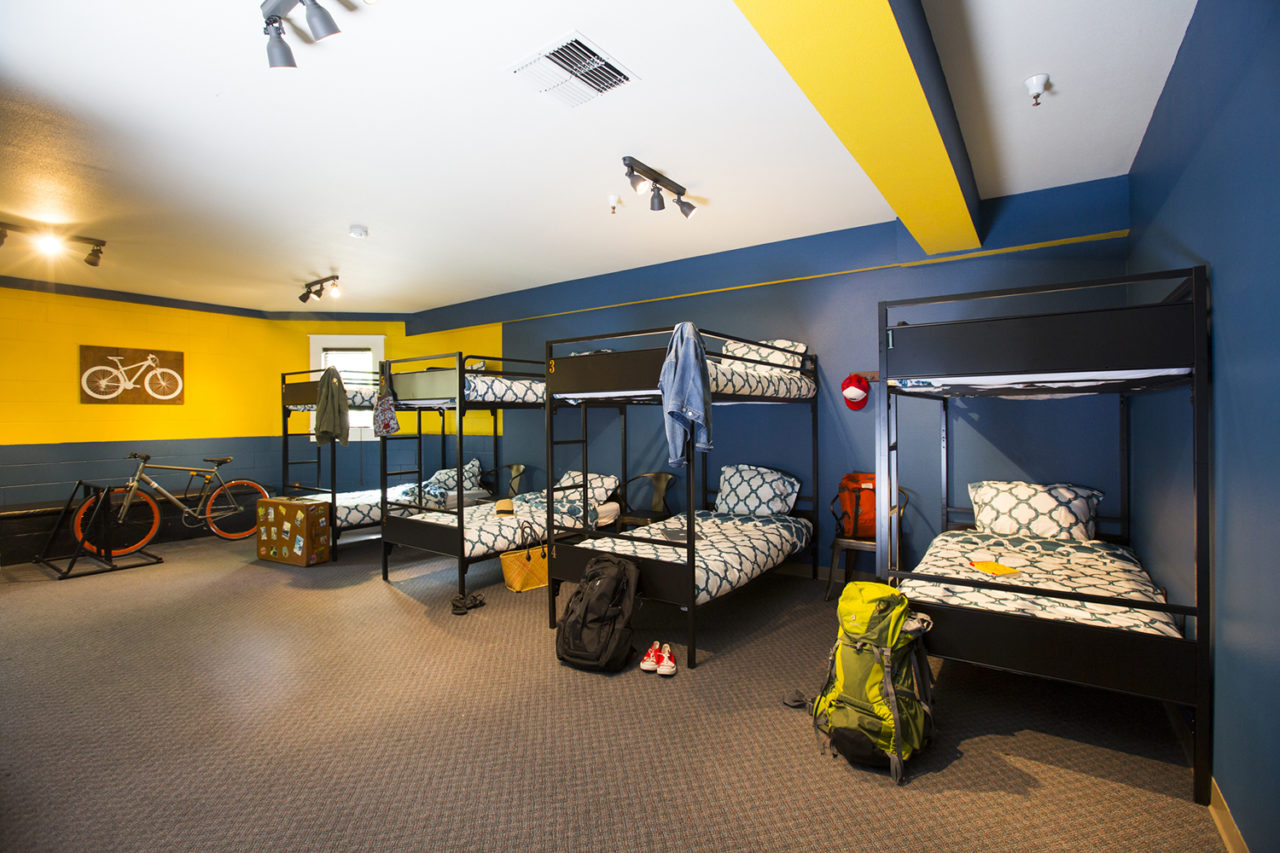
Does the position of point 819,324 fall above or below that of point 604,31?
below

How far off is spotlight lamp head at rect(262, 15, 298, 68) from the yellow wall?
194 inches

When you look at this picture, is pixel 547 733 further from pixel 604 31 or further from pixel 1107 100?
pixel 1107 100

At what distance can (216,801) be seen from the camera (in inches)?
82.6

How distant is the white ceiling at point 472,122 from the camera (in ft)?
7.13

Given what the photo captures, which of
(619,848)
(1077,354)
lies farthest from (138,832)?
(1077,354)

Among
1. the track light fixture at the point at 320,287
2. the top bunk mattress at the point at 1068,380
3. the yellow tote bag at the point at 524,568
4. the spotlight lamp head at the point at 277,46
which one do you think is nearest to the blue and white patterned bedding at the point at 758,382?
the top bunk mattress at the point at 1068,380

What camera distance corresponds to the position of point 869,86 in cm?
212

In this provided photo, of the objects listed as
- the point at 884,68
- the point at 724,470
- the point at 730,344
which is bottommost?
the point at 724,470

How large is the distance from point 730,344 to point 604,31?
3212 millimetres

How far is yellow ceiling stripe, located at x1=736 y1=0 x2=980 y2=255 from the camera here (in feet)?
5.69

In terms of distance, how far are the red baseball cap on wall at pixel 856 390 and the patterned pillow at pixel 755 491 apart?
80 centimetres

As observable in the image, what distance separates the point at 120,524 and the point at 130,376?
1830 millimetres

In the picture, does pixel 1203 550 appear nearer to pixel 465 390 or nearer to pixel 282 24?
pixel 282 24

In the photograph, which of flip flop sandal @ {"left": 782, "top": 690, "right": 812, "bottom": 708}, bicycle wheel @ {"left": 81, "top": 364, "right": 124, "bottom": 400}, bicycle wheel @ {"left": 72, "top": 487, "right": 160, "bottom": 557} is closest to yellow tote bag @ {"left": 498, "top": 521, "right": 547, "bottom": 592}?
flip flop sandal @ {"left": 782, "top": 690, "right": 812, "bottom": 708}
